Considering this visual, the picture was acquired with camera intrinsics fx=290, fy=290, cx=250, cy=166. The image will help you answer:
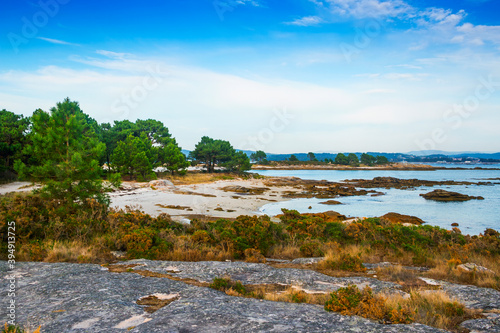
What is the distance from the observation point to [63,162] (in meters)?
13.1

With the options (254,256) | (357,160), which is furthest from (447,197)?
(357,160)

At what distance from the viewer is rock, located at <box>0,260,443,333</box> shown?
424cm

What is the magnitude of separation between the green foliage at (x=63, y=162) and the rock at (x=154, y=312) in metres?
6.49

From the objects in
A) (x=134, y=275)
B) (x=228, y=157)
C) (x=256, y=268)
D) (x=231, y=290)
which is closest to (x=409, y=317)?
(x=231, y=290)

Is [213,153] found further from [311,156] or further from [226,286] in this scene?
[311,156]

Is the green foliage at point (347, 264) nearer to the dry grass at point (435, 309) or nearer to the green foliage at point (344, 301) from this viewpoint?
the dry grass at point (435, 309)

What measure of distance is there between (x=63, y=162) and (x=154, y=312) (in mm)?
11115

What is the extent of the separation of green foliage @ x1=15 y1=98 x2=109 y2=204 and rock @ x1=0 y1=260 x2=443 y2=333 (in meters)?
6.49

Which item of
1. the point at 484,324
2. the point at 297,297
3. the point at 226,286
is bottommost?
the point at 226,286

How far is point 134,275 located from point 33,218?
23.9 ft

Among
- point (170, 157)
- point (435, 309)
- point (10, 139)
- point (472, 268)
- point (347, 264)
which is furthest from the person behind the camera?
point (170, 157)

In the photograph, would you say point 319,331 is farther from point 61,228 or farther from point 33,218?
point 33,218

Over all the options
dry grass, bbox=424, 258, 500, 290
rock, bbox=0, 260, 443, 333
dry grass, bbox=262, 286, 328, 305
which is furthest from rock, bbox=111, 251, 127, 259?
dry grass, bbox=424, 258, 500, 290

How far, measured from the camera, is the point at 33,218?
11.4 meters
